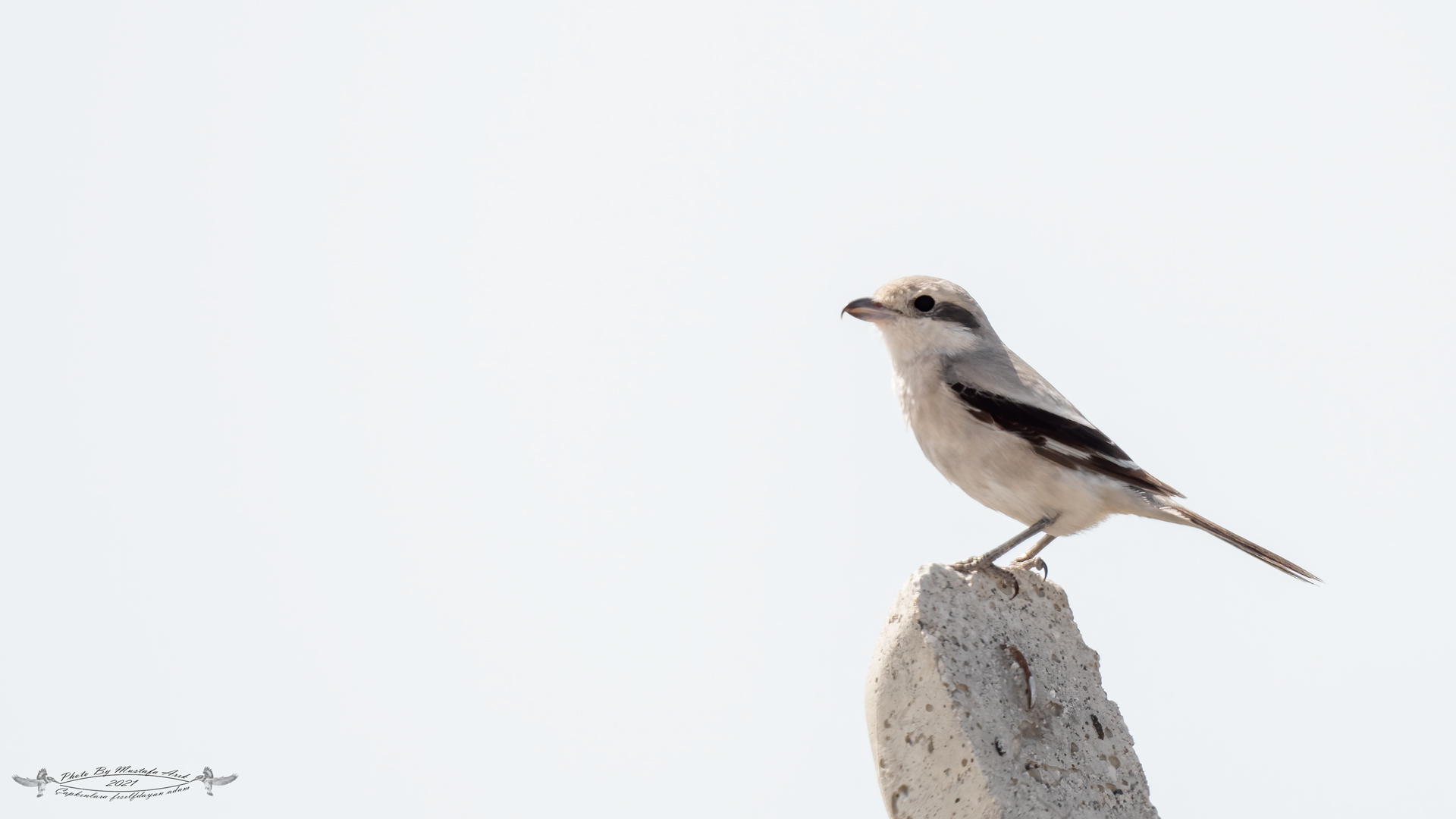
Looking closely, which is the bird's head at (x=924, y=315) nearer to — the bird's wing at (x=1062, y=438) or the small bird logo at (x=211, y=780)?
the bird's wing at (x=1062, y=438)

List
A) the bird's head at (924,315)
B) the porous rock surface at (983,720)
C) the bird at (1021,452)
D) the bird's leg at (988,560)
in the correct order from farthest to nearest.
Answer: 1. the bird's head at (924,315)
2. the bird at (1021,452)
3. the bird's leg at (988,560)
4. the porous rock surface at (983,720)

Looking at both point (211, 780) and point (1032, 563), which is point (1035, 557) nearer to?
point (1032, 563)

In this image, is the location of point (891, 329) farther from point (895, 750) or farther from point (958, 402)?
point (895, 750)

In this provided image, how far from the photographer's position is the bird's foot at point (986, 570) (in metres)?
6.44

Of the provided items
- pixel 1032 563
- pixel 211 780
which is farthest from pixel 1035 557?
pixel 211 780

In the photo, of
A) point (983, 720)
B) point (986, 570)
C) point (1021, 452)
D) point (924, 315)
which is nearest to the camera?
point (983, 720)

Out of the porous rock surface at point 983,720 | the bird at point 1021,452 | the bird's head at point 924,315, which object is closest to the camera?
the porous rock surface at point 983,720

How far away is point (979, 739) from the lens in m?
5.82

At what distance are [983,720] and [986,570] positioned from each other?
89 centimetres

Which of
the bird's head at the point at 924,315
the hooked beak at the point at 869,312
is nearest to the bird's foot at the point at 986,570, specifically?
the bird's head at the point at 924,315

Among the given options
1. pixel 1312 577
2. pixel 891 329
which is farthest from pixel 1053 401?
pixel 1312 577

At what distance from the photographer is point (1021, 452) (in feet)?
22.5

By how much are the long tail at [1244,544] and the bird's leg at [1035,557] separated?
0.70 metres

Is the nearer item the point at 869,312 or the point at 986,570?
the point at 986,570
